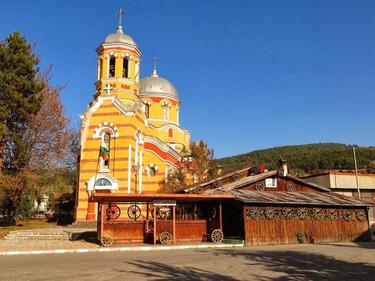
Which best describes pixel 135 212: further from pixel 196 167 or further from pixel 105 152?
pixel 196 167

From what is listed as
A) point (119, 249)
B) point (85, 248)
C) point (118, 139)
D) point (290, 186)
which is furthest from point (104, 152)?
point (290, 186)

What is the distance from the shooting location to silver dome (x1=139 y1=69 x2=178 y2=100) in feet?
151

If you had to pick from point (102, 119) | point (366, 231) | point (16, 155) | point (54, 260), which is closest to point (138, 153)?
point (102, 119)

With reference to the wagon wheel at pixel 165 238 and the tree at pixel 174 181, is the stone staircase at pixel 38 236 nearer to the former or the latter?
the wagon wheel at pixel 165 238

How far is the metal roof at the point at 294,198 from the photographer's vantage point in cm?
2236

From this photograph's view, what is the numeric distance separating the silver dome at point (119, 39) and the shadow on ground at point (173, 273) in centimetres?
2787

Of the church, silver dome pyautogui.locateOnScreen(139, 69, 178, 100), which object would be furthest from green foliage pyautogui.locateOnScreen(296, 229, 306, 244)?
silver dome pyautogui.locateOnScreen(139, 69, 178, 100)

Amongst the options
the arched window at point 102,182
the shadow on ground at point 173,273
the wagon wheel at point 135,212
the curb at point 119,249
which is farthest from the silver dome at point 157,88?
the shadow on ground at point 173,273

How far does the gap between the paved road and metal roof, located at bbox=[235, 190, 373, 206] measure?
553 centimetres

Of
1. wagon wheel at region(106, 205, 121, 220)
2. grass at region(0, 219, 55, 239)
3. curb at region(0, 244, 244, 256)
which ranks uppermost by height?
wagon wheel at region(106, 205, 121, 220)

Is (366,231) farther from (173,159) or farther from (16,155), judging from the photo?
(16,155)

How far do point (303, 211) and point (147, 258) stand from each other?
11.6m

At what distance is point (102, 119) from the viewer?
35.2 metres

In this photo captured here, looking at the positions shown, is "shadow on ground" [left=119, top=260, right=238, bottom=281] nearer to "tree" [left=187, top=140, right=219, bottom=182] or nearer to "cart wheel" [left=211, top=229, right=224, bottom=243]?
"cart wheel" [left=211, top=229, right=224, bottom=243]
